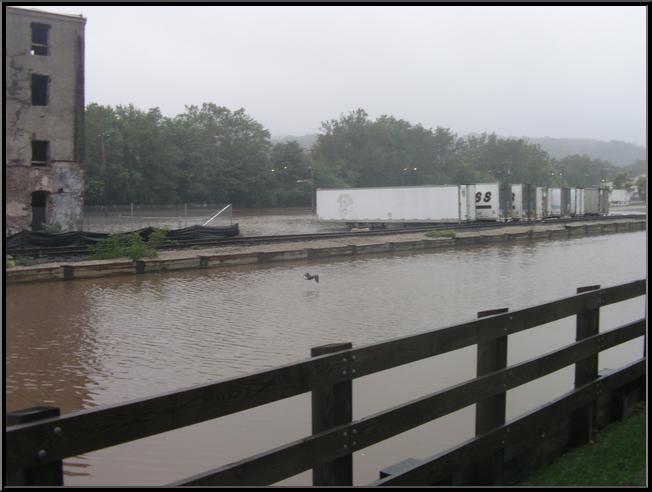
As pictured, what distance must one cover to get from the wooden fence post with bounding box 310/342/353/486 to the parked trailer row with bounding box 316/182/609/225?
41.1 m

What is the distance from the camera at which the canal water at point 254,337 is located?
6.39 metres

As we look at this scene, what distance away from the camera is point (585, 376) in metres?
5.71

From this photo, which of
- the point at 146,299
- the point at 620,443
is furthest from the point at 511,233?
the point at 620,443

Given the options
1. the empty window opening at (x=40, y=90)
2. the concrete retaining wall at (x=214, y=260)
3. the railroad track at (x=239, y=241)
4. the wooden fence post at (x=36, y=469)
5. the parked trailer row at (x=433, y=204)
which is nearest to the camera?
the wooden fence post at (x=36, y=469)

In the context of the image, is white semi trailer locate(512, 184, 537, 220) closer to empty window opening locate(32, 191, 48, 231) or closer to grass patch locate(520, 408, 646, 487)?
empty window opening locate(32, 191, 48, 231)

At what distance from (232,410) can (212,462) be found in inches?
119

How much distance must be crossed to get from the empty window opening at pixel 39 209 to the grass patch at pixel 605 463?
3054 cm

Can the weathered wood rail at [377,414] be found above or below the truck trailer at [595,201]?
below

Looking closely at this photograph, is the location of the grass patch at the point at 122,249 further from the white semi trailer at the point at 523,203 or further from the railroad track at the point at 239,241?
the white semi trailer at the point at 523,203

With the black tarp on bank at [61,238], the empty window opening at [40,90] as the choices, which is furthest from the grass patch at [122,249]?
the empty window opening at [40,90]

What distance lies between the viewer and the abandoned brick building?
33.0 m

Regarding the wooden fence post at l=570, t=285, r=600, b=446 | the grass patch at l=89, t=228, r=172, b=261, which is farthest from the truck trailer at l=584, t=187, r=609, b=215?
the wooden fence post at l=570, t=285, r=600, b=446

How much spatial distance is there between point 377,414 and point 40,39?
35.5 m

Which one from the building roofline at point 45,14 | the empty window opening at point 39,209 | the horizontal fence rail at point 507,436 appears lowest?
the horizontal fence rail at point 507,436
